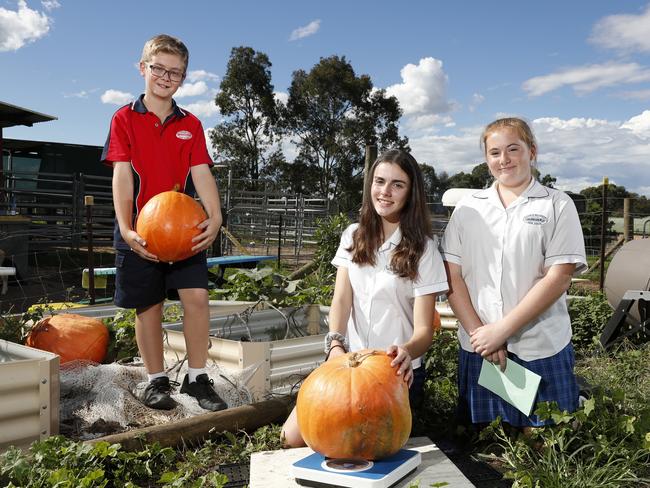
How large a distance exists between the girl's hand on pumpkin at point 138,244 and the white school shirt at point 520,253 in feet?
4.59

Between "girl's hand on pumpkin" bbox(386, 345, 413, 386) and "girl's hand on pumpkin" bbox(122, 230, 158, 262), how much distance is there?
1.31m

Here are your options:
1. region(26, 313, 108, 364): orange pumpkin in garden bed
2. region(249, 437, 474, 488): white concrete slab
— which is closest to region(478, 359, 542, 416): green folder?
region(249, 437, 474, 488): white concrete slab

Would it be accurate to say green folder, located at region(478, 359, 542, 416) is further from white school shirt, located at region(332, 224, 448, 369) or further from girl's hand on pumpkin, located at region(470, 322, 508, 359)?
white school shirt, located at region(332, 224, 448, 369)

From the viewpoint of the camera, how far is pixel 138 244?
2.98 metres

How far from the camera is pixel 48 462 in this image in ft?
7.54

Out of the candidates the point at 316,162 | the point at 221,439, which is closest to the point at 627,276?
the point at 221,439

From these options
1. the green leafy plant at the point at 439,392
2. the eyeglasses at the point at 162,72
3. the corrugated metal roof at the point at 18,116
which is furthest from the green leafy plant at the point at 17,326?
the corrugated metal roof at the point at 18,116

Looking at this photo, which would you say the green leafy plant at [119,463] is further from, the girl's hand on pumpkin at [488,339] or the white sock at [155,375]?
the girl's hand on pumpkin at [488,339]

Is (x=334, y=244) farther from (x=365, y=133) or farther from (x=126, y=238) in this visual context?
(x=365, y=133)

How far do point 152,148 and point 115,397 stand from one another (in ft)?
4.00

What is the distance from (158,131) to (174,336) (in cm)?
119

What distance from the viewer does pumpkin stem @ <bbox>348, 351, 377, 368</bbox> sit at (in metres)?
2.28

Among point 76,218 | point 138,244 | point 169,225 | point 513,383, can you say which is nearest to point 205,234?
point 169,225

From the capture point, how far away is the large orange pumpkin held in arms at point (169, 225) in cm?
293
